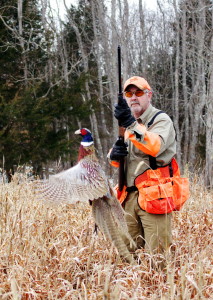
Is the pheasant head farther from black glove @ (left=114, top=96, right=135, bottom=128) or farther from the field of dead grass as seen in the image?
the field of dead grass

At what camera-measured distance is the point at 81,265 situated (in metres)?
3.11

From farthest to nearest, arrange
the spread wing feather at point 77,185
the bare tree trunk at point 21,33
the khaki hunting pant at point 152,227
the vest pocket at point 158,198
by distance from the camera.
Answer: the bare tree trunk at point 21,33 < the khaki hunting pant at point 152,227 < the vest pocket at point 158,198 < the spread wing feather at point 77,185

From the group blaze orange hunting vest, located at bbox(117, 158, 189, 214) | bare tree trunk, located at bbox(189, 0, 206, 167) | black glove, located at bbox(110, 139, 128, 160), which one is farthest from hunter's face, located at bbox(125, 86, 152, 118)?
bare tree trunk, located at bbox(189, 0, 206, 167)

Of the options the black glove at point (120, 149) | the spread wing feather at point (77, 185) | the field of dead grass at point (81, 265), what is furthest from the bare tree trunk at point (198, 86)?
the spread wing feather at point (77, 185)

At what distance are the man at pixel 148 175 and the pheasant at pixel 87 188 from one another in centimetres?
27

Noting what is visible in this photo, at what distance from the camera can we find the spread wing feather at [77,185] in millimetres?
2627

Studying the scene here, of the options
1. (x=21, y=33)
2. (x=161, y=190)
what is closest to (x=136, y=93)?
(x=161, y=190)

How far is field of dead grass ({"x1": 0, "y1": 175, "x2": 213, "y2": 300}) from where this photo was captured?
2420 mm

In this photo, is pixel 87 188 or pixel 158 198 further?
pixel 158 198

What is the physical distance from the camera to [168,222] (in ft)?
10.1

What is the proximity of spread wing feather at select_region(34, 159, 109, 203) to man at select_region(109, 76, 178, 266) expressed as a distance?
331 millimetres

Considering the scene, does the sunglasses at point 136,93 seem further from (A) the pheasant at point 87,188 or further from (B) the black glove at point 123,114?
(A) the pheasant at point 87,188

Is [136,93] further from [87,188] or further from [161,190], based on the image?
[87,188]

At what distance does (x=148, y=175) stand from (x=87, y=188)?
0.62 metres
